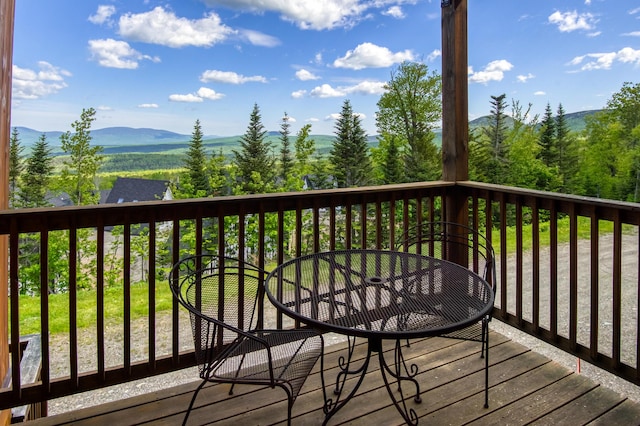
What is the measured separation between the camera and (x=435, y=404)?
6.54 ft

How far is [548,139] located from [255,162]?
30.5 ft

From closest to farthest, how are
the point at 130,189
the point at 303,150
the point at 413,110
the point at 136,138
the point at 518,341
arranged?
1. the point at 518,341
2. the point at 136,138
3. the point at 130,189
4. the point at 413,110
5. the point at 303,150

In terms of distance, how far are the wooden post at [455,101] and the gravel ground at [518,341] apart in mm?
1009

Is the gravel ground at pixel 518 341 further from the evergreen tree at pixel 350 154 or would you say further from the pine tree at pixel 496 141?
Answer: the evergreen tree at pixel 350 154

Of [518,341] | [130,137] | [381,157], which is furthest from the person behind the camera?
[381,157]

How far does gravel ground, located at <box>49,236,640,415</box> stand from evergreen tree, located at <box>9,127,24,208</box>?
14.9 feet

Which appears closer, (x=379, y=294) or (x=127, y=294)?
(x=379, y=294)

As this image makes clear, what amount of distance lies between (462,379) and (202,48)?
1193 cm

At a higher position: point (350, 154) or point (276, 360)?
point (350, 154)

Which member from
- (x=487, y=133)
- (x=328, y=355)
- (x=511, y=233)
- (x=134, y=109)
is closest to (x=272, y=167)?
(x=134, y=109)

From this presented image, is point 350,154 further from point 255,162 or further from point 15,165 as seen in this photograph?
point 15,165

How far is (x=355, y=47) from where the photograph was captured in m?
11.8

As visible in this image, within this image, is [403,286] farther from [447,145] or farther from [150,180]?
[150,180]

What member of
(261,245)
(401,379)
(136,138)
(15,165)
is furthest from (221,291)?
(15,165)
